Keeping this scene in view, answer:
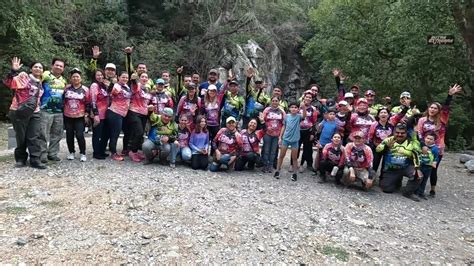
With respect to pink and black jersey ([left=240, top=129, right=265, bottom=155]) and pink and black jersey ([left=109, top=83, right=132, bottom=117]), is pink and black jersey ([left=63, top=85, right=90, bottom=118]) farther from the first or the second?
pink and black jersey ([left=240, top=129, right=265, bottom=155])

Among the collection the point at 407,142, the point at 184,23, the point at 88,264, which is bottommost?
the point at 88,264

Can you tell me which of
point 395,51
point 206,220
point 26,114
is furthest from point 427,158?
point 395,51

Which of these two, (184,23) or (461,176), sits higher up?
(184,23)

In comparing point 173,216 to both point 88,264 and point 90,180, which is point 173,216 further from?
point 90,180

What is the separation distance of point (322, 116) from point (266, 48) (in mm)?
21594

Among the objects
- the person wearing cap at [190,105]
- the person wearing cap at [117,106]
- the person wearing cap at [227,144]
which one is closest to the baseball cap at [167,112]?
the person wearing cap at [190,105]

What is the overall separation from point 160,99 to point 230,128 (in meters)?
1.76

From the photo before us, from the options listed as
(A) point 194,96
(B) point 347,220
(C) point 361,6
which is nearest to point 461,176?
(B) point 347,220

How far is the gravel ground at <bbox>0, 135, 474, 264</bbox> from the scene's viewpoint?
4.95 metres

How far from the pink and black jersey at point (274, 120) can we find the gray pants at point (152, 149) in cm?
231

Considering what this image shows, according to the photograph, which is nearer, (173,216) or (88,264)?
(88,264)

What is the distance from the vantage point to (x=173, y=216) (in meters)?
5.91

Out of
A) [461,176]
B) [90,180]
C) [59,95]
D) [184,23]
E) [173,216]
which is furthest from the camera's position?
[184,23]

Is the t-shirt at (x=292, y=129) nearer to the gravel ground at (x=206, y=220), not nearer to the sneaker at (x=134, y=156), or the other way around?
the gravel ground at (x=206, y=220)
